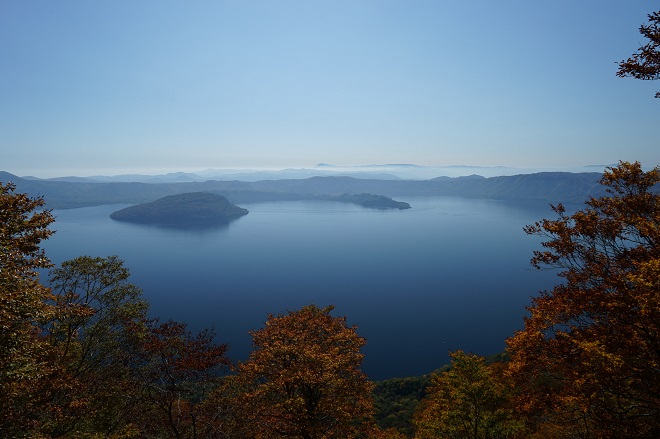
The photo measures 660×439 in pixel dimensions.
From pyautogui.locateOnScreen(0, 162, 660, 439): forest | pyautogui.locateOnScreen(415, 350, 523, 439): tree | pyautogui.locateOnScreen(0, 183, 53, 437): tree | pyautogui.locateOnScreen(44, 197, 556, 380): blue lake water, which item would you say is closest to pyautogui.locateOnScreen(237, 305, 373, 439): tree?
pyautogui.locateOnScreen(0, 162, 660, 439): forest

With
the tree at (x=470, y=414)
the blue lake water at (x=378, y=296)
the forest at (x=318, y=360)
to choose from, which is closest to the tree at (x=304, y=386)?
the forest at (x=318, y=360)

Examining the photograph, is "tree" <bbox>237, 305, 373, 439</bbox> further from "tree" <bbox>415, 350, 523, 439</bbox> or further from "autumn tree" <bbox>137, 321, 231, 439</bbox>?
"tree" <bbox>415, 350, 523, 439</bbox>

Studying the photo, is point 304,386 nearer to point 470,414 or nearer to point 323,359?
point 323,359

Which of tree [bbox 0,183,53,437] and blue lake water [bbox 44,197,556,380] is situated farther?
blue lake water [bbox 44,197,556,380]

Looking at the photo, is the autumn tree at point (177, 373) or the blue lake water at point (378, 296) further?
the blue lake water at point (378, 296)

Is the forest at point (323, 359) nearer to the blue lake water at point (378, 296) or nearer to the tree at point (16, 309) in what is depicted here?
the tree at point (16, 309)

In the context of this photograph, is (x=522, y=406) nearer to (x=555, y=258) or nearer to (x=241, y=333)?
(x=555, y=258)
